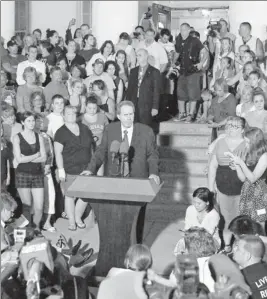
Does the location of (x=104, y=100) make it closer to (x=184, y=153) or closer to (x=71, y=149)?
(x=184, y=153)

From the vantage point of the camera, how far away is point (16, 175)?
662cm

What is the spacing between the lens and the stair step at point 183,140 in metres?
8.48

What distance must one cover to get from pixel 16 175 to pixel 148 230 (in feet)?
5.16

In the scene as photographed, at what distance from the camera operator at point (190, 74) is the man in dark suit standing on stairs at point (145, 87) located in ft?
3.25

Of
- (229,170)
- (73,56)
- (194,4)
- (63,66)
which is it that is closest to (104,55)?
(73,56)

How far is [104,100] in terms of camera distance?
8.03 metres

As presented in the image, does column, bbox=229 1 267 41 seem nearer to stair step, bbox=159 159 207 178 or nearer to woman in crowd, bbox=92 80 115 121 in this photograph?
stair step, bbox=159 159 207 178

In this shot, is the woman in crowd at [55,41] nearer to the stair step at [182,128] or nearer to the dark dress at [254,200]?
the stair step at [182,128]

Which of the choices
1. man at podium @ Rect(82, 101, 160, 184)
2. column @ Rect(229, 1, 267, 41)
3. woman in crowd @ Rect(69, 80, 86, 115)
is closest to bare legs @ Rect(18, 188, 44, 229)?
man at podium @ Rect(82, 101, 160, 184)

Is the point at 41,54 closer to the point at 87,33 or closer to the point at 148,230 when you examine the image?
the point at 87,33

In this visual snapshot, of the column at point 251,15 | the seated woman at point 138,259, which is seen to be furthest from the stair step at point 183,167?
the seated woman at point 138,259

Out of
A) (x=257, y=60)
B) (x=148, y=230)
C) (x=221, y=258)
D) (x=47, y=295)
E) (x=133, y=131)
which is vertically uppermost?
(x=257, y=60)

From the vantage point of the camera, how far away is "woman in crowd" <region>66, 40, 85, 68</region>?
9781mm

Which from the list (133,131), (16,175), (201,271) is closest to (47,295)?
(201,271)
